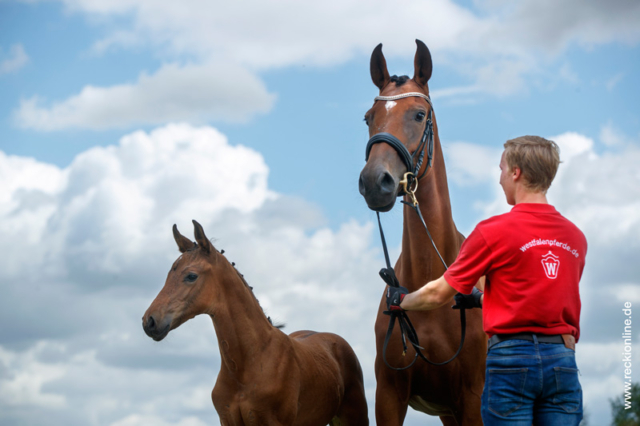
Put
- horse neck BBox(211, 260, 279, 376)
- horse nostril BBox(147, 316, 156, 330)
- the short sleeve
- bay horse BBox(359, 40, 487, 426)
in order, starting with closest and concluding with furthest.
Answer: the short sleeve, bay horse BBox(359, 40, 487, 426), horse nostril BBox(147, 316, 156, 330), horse neck BBox(211, 260, 279, 376)

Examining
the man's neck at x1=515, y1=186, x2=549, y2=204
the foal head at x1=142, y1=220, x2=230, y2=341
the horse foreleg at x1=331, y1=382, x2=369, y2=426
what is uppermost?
the foal head at x1=142, y1=220, x2=230, y2=341

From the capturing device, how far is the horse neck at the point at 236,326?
6.05 m

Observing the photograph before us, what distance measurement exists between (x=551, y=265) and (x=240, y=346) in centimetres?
364

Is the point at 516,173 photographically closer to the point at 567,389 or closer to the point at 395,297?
the point at 567,389

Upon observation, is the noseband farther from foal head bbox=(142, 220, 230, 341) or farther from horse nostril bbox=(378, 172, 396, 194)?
foal head bbox=(142, 220, 230, 341)

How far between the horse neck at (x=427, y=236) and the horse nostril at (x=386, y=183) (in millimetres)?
731

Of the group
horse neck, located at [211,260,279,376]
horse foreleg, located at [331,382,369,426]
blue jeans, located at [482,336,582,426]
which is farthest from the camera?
horse foreleg, located at [331,382,369,426]

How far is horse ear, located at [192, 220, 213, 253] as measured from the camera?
608 cm

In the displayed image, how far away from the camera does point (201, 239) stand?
20.2 feet

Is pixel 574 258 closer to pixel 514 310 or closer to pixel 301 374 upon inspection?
pixel 514 310

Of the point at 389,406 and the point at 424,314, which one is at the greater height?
the point at 424,314

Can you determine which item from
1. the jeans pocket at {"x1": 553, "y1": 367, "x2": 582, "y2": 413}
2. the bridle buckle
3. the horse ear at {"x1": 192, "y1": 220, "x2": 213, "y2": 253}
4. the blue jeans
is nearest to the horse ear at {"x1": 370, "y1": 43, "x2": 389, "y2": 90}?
the bridle buckle

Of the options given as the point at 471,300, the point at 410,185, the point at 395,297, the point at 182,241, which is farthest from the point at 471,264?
the point at 182,241

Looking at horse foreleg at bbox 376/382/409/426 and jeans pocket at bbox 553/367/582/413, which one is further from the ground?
horse foreleg at bbox 376/382/409/426
